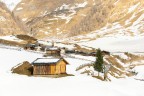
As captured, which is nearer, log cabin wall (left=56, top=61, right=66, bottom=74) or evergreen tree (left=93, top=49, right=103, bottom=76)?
log cabin wall (left=56, top=61, right=66, bottom=74)

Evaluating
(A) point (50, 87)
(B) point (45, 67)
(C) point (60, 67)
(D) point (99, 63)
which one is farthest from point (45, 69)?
(D) point (99, 63)

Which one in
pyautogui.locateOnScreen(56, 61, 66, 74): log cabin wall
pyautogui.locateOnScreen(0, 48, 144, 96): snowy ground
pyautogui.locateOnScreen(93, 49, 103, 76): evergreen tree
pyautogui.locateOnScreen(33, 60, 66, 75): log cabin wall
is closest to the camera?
pyautogui.locateOnScreen(0, 48, 144, 96): snowy ground

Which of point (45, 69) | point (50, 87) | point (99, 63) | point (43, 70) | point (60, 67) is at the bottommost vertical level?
point (50, 87)

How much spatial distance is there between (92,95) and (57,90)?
15.4 ft

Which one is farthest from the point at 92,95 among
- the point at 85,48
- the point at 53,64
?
the point at 85,48

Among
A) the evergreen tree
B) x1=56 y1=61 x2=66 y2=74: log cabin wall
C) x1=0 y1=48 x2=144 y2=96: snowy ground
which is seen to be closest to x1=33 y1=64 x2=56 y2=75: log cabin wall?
x1=56 y1=61 x2=66 y2=74: log cabin wall

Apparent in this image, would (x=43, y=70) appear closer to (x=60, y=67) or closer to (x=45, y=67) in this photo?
(x=45, y=67)

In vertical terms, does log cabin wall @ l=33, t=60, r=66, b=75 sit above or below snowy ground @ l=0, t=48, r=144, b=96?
above

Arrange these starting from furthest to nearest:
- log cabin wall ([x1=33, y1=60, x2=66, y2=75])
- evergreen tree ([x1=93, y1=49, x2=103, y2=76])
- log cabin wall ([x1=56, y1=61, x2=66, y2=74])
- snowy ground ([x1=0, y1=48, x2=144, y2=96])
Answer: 1. evergreen tree ([x1=93, y1=49, x2=103, y2=76])
2. log cabin wall ([x1=56, y1=61, x2=66, y2=74])
3. log cabin wall ([x1=33, y1=60, x2=66, y2=75])
4. snowy ground ([x1=0, y1=48, x2=144, y2=96])

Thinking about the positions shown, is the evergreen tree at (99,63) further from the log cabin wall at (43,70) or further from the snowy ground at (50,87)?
the log cabin wall at (43,70)

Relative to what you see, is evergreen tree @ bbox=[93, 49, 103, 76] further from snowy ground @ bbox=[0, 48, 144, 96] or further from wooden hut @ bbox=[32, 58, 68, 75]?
snowy ground @ bbox=[0, 48, 144, 96]

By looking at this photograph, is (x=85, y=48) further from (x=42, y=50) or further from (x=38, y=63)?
(x=38, y=63)

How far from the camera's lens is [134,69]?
10775 centimetres

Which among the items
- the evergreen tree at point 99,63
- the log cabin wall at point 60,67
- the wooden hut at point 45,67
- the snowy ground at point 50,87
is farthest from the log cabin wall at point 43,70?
the evergreen tree at point 99,63
